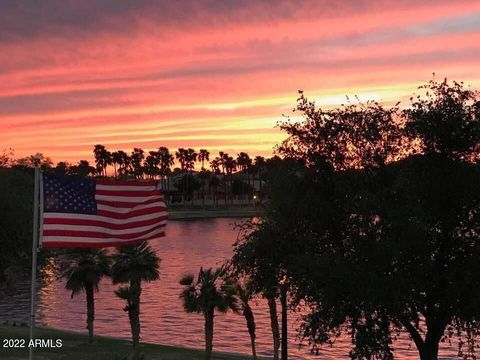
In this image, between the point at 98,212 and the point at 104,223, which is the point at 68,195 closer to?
the point at 98,212

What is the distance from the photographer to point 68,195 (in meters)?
15.4

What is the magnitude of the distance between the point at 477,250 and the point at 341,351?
2936 cm

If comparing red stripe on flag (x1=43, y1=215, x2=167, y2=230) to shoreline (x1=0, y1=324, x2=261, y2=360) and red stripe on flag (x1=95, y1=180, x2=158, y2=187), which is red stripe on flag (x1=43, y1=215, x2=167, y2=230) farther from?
shoreline (x1=0, y1=324, x2=261, y2=360)

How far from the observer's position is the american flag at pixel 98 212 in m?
14.9

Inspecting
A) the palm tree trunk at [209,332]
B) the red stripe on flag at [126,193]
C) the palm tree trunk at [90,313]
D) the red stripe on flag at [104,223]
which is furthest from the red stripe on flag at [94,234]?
the palm tree trunk at [90,313]

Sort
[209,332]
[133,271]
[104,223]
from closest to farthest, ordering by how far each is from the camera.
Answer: [104,223] → [209,332] → [133,271]

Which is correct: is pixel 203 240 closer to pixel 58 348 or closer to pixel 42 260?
pixel 42 260

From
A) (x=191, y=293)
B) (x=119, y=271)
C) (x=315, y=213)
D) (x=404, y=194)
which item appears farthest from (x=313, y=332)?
(x=119, y=271)

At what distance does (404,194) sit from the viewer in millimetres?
21031

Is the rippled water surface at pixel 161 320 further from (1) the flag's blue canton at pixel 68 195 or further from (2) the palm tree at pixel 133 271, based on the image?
(1) the flag's blue canton at pixel 68 195

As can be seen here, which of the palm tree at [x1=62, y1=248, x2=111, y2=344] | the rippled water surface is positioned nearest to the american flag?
the palm tree at [x1=62, y1=248, x2=111, y2=344]

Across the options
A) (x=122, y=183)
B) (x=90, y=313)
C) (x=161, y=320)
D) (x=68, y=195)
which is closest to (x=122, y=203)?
(x=122, y=183)

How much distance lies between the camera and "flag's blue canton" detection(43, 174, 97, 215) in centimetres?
1495

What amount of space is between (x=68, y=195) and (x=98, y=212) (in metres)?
0.97
